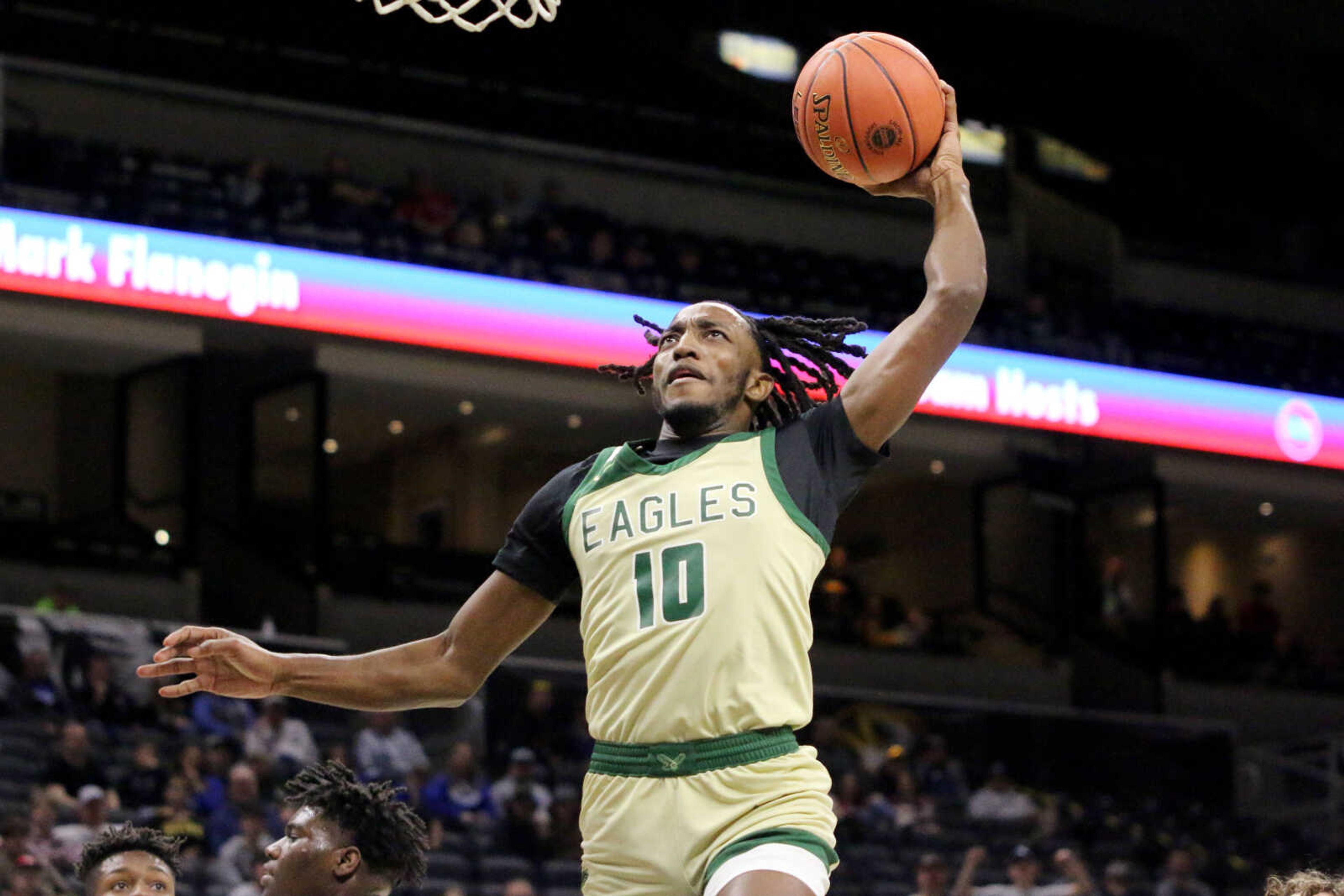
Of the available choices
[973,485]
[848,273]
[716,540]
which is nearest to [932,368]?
[716,540]

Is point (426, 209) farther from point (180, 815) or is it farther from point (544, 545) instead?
point (544, 545)

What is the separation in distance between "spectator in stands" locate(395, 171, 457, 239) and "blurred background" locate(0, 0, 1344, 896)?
7cm

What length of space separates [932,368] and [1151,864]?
12909 mm

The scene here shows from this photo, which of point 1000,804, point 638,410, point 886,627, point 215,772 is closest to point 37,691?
point 215,772

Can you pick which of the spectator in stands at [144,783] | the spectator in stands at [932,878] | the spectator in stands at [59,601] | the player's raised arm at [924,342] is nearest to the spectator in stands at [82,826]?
the spectator in stands at [144,783]

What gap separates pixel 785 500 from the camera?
4090 millimetres

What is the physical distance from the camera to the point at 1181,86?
2444cm

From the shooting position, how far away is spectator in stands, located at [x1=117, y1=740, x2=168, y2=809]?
37.7 feet

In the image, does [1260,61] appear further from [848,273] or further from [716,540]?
[716,540]

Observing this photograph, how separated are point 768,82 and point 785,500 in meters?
20.1

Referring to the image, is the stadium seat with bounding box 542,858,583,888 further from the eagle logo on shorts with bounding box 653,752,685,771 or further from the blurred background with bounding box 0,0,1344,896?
the eagle logo on shorts with bounding box 653,752,685,771

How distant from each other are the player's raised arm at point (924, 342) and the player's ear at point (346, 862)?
4.36ft

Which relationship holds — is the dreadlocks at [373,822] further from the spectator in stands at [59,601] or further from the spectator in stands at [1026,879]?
the spectator in stands at [59,601]

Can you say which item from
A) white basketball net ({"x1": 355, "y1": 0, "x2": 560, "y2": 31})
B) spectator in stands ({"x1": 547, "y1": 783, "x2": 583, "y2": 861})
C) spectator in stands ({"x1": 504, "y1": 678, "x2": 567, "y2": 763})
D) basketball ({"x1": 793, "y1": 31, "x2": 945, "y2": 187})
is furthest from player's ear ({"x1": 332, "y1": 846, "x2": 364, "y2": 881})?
spectator in stands ({"x1": 504, "y1": 678, "x2": 567, "y2": 763})
